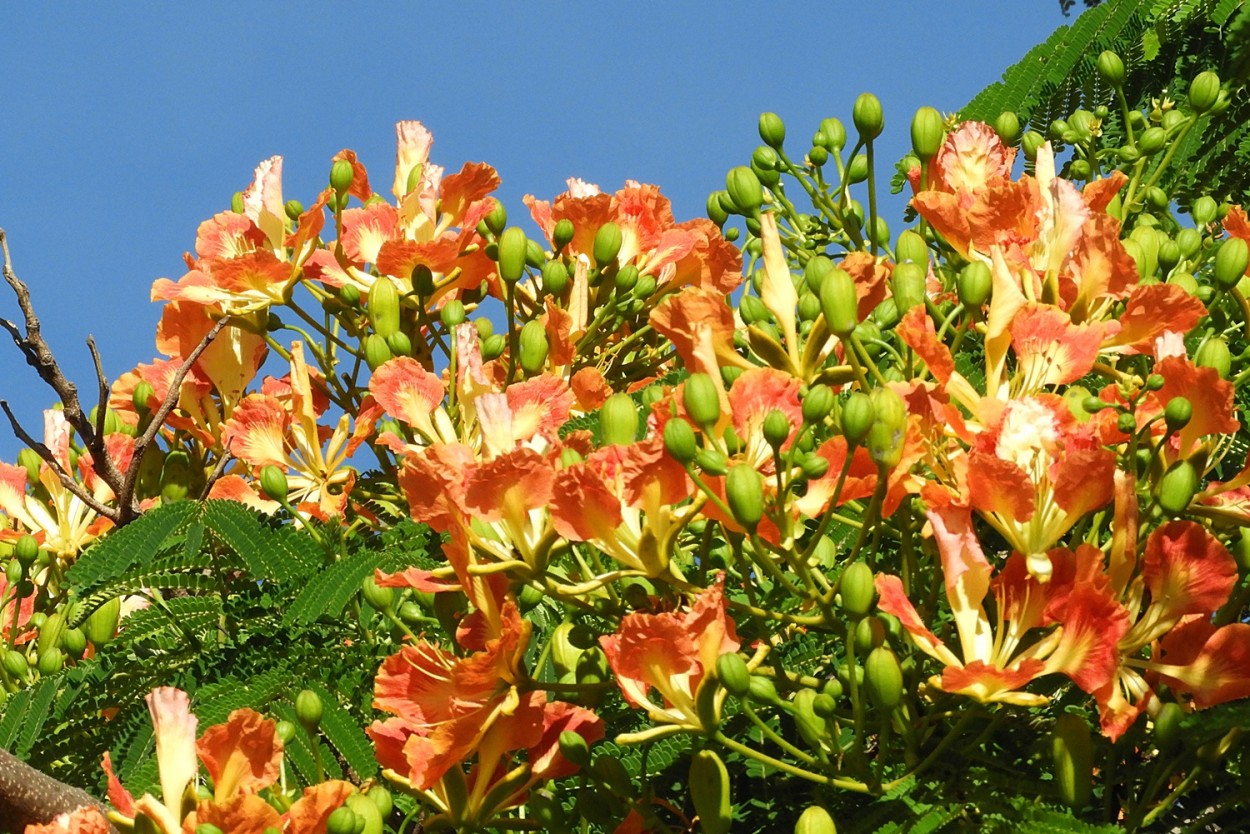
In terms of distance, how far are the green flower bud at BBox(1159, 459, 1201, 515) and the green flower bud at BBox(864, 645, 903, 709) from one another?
347 millimetres

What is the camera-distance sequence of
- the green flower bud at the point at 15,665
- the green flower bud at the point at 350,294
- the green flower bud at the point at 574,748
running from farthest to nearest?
the green flower bud at the point at 350,294 → the green flower bud at the point at 15,665 → the green flower bud at the point at 574,748

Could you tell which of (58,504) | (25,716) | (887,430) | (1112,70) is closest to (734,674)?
(887,430)

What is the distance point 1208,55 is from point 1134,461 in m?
1.85

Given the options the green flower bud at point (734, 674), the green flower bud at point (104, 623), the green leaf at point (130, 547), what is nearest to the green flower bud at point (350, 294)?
the green leaf at point (130, 547)

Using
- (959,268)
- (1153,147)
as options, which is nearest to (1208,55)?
(1153,147)

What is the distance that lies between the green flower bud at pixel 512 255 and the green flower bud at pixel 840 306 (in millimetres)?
1008

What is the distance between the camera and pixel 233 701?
227 centimetres

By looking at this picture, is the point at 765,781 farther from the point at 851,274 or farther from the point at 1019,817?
the point at 851,274

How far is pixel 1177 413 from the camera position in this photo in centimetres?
176

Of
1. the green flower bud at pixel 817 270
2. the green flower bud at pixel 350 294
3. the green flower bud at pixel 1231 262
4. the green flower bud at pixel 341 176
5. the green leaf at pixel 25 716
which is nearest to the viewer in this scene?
the green flower bud at pixel 817 270

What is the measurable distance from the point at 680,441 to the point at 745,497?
11 cm

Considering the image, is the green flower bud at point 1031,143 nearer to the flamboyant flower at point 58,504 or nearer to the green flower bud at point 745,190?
the green flower bud at point 745,190

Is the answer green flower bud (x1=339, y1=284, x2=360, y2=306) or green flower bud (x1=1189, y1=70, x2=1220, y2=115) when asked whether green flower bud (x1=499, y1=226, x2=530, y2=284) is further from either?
green flower bud (x1=1189, y1=70, x2=1220, y2=115)

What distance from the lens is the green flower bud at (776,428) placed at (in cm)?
178
